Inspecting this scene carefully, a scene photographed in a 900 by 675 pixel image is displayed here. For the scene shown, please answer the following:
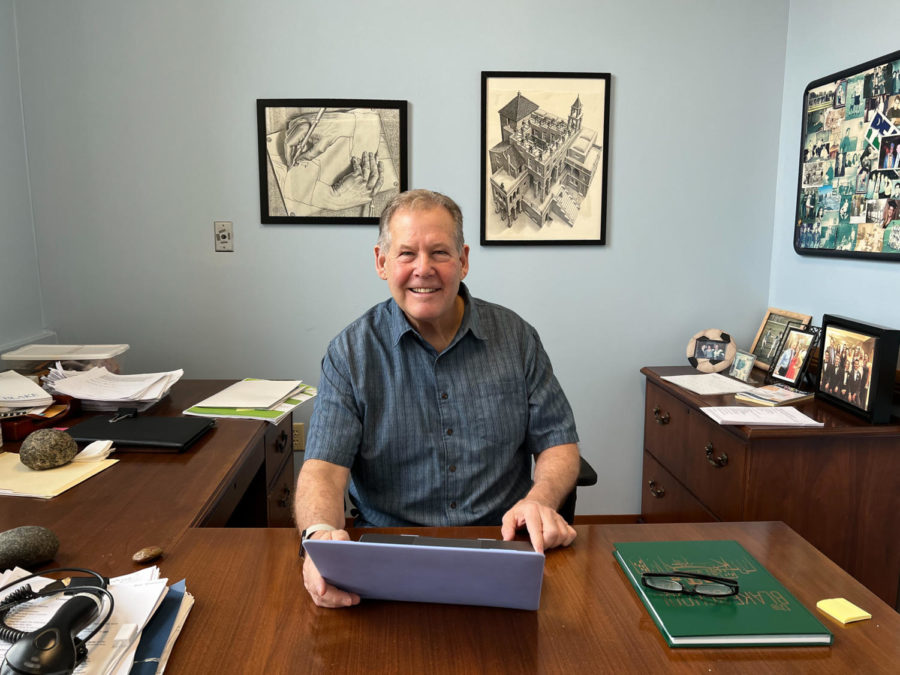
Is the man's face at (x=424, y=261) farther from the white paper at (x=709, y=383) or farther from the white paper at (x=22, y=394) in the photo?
the white paper at (x=709, y=383)

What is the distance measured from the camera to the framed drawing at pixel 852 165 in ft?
7.08

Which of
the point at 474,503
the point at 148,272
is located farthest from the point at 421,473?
the point at 148,272

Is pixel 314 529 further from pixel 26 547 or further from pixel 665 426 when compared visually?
pixel 665 426

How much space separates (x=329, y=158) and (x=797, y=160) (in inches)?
74.1

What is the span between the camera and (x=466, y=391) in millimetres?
1543

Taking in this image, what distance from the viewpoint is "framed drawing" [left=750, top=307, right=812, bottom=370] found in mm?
2641

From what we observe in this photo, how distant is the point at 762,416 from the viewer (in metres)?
2.07

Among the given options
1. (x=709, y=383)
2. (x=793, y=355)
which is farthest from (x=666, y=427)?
(x=793, y=355)

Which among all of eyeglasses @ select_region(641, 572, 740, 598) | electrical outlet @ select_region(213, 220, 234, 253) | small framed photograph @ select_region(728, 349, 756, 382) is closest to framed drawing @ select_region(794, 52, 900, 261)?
small framed photograph @ select_region(728, 349, 756, 382)

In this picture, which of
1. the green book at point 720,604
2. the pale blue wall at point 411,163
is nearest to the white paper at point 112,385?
the pale blue wall at point 411,163

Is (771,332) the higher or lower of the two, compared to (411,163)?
lower

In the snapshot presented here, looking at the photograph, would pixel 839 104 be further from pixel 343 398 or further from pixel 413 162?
pixel 343 398

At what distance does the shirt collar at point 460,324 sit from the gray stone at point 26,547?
0.76 m

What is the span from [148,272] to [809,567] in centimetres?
249
